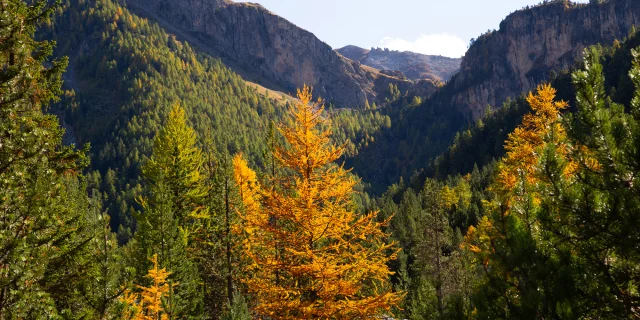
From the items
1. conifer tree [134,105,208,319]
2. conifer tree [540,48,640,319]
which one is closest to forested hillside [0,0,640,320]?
conifer tree [540,48,640,319]

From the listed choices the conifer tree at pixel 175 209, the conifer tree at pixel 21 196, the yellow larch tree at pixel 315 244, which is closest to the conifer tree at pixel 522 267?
the yellow larch tree at pixel 315 244

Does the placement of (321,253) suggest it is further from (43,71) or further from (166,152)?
(166,152)

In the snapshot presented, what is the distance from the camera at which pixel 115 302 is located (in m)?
7.27

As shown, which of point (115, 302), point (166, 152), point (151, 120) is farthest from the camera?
point (151, 120)

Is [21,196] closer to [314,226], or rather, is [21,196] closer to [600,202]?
[314,226]

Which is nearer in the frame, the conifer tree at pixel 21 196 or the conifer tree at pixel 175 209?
the conifer tree at pixel 21 196

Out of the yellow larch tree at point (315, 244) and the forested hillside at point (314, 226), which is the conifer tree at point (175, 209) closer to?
the forested hillside at point (314, 226)

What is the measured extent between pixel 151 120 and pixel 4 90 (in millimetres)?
183317

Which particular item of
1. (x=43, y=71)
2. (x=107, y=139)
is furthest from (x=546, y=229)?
(x=107, y=139)

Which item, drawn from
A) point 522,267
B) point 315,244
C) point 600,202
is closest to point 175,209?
point 315,244

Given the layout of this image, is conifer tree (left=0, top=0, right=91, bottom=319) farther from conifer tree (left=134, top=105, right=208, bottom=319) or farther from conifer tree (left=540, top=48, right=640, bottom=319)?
conifer tree (left=134, top=105, right=208, bottom=319)

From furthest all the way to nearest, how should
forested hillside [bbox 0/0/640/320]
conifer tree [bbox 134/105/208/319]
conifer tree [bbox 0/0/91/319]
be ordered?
1. conifer tree [bbox 134/105/208/319]
2. conifer tree [bbox 0/0/91/319]
3. forested hillside [bbox 0/0/640/320]

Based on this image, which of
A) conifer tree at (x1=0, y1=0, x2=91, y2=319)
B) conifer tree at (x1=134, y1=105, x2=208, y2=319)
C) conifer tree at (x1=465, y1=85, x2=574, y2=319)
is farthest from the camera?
conifer tree at (x1=134, y1=105, x2=208, y2=319)

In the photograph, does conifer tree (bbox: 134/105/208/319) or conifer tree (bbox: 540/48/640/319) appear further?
conifer tree (bbox: 134/105/208/319)
